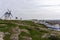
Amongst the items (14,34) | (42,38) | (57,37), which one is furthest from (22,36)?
(57,37)

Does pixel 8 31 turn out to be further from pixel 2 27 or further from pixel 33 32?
pixel 33 32

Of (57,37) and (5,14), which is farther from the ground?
(5,14)

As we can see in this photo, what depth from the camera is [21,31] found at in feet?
88.5

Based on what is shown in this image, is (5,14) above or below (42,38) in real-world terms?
above

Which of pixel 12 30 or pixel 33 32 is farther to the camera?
pixel 33 32

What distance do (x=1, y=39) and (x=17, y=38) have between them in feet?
8.59

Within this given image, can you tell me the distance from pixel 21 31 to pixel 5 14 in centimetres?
1407

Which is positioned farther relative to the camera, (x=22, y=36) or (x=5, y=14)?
(x=5, y=14)

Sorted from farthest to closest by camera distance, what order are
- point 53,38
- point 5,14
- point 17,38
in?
point 5,14, point 53,38, point 17,38

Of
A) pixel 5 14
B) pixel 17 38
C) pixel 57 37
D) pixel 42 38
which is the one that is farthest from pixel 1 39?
pixel 5 14

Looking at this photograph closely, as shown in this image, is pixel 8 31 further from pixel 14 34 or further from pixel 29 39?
pixel 29 39

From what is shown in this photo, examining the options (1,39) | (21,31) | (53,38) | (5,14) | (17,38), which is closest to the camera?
(1,39)

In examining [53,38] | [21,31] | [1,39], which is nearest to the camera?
[1,39]

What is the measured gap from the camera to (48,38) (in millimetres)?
25656
